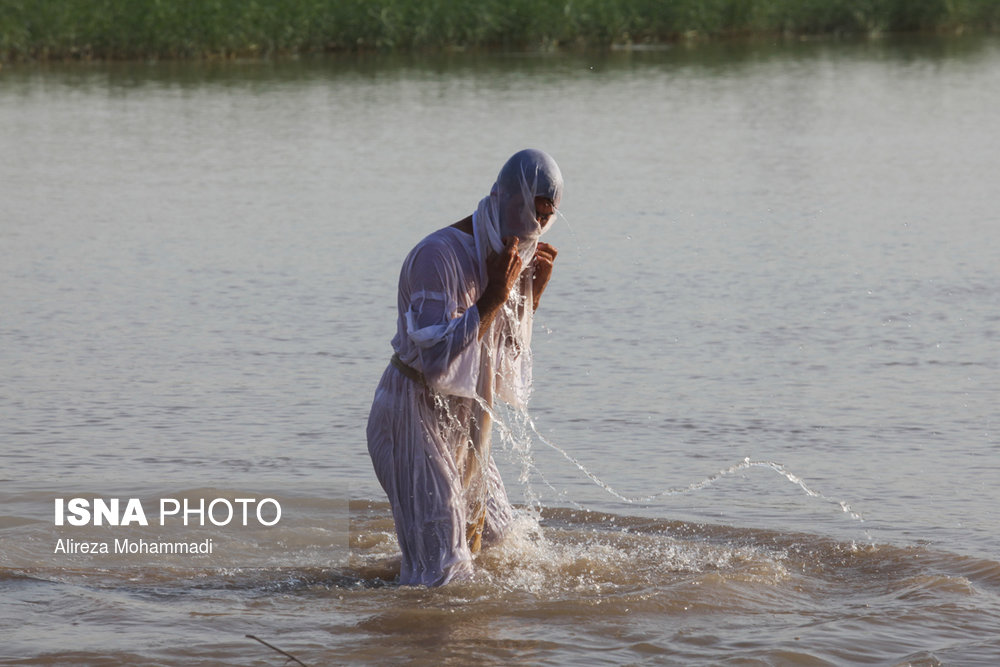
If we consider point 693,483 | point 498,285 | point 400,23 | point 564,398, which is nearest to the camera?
point 498,285

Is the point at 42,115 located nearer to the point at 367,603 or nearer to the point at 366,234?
the point at 366,234

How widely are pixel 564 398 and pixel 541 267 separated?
109 inches

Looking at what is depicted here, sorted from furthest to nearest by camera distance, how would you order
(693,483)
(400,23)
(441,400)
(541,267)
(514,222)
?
(400,23) < (693,483) < (541,267) < (441,400) < (514,222)

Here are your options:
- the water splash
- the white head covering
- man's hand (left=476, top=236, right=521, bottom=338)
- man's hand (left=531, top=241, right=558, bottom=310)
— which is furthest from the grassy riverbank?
man's hand (left=476, top=236, right=521, bottom=338)

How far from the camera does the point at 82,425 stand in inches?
297

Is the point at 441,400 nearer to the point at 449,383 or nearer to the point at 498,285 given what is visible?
the point at 449,383

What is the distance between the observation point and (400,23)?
28828mm

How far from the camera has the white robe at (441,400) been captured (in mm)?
4840

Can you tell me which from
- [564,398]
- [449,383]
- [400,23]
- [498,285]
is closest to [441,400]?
[449,383]

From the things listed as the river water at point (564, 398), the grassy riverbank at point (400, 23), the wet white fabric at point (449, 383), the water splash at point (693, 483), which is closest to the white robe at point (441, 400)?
the wet white fabric at point (449, 383)

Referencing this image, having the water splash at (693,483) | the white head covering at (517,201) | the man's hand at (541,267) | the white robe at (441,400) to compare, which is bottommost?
the water splash at (693,483)

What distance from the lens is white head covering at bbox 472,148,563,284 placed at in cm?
483

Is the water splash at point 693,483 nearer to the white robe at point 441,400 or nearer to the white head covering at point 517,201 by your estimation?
the white robe at point 441,400

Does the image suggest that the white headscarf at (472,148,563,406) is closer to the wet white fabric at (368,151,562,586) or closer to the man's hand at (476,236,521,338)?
the wet white fabric at (368,151,562,586)
